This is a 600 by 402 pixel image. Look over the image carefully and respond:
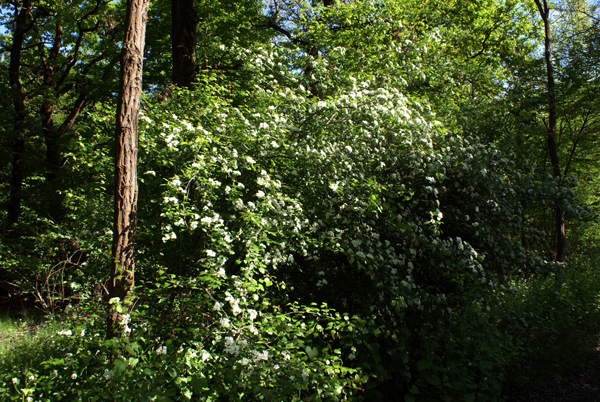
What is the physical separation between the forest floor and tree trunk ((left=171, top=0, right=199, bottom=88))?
7.03 metres

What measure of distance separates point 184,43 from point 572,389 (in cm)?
813

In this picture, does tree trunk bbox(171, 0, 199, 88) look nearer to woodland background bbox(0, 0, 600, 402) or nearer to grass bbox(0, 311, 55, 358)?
woodland background bbox(0, 0, 600, 402)

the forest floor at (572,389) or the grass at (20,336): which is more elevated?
the grass at (20,336)

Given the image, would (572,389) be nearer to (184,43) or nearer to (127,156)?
(127,156)

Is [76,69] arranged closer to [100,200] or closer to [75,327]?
[100,200]

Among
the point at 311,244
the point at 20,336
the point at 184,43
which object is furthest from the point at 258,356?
the point at 184,43

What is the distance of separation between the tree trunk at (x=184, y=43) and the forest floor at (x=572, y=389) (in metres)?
7.03

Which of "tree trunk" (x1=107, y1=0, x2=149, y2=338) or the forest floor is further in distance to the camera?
the forest floor

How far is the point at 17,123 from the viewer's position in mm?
10305

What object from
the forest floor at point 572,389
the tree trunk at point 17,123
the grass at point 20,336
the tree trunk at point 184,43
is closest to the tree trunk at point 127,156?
the grass at point 20,336

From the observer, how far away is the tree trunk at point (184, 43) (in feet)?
23.2

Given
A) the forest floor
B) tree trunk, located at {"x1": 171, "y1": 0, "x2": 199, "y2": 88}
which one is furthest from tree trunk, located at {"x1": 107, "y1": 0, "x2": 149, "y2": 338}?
the forest floor

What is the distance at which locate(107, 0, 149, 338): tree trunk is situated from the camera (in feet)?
10.8

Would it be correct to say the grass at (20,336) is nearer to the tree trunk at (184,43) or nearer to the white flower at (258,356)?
the white flower at (258,356)
